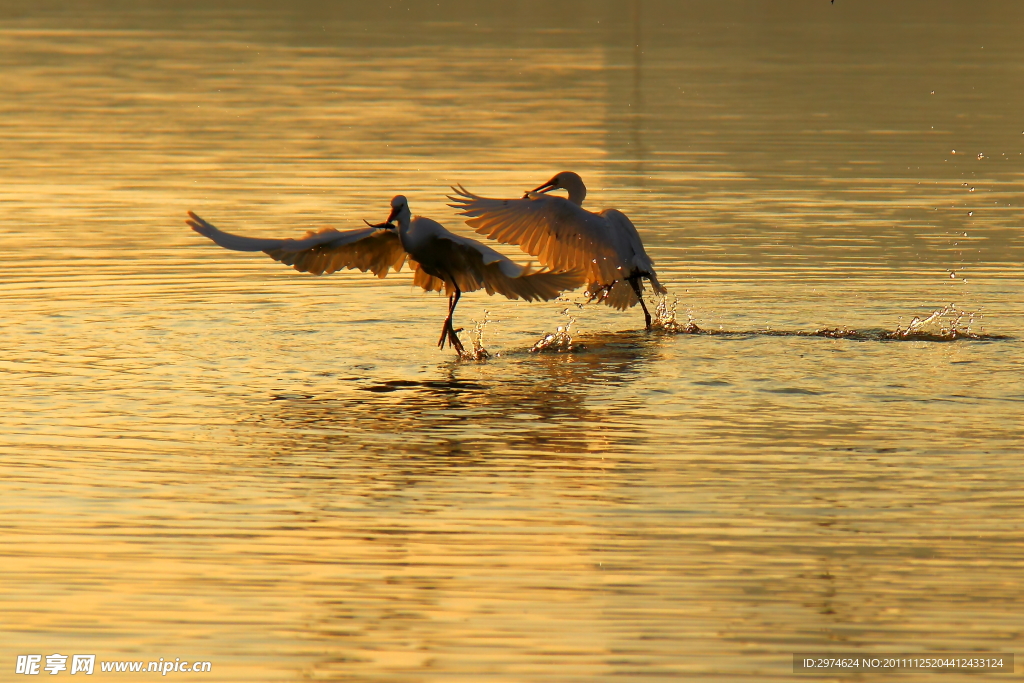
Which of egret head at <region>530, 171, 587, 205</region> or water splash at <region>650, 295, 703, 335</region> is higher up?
egret head at <region>530, 171, 587, 205</region>

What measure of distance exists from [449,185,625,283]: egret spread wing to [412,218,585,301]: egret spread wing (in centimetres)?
65

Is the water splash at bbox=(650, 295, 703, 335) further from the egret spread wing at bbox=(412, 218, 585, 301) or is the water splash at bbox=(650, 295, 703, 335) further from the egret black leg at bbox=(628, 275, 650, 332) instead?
the egret spread wing at bbox=(412, 218, 585, 301)

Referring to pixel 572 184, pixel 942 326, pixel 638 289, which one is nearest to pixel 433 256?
pixel 638 289

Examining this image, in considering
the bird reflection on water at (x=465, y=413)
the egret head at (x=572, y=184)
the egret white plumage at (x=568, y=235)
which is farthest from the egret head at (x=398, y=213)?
the egret head at (x=572, y=184)

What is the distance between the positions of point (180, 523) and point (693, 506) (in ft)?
7.31

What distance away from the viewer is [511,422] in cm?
1002

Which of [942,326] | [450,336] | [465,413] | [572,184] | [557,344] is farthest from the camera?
[572,184]

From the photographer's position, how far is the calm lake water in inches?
262

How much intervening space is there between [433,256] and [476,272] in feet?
1.03

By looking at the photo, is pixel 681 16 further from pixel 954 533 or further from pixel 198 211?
pixel 954 533

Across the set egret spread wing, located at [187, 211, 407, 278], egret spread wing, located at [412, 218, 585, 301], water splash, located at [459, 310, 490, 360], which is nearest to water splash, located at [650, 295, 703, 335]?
egret spread wing, located at [412, 218, 585, 301]

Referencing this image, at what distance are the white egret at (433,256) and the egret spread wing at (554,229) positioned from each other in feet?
2.17

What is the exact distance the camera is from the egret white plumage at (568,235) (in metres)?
13.2

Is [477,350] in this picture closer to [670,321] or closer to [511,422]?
[670,321]
